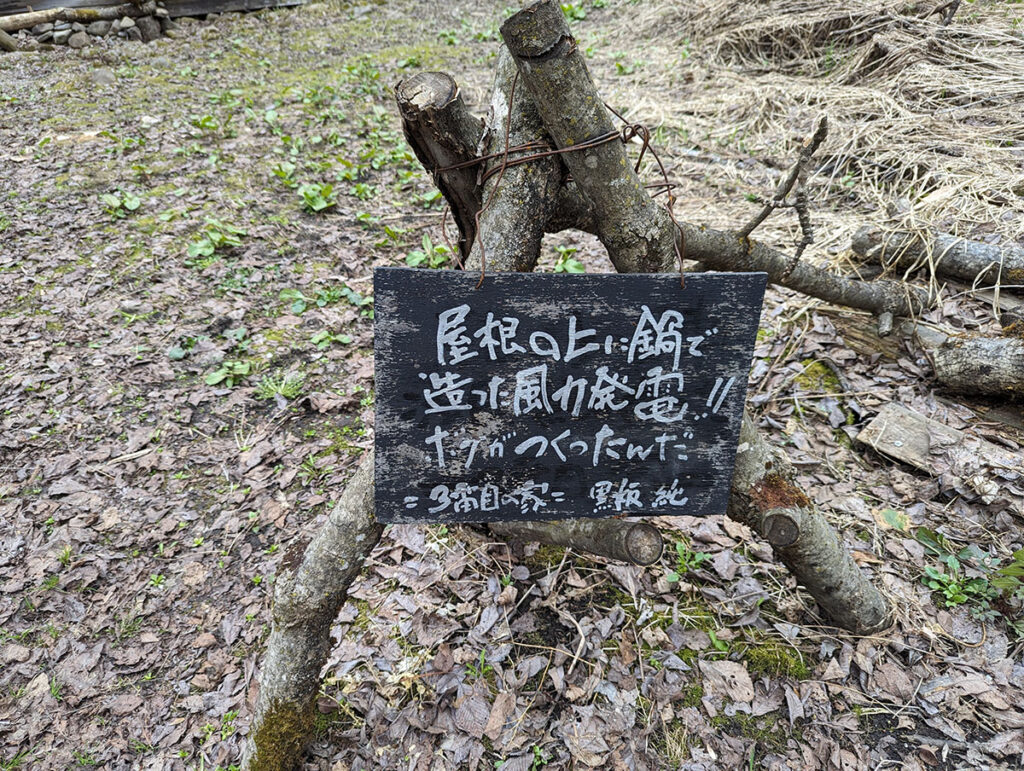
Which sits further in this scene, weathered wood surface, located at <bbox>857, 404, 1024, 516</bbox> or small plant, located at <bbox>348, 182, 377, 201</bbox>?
small plant, located at <bbox>348, 182, 377, 201</bbox>

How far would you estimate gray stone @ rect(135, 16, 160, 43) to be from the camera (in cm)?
880

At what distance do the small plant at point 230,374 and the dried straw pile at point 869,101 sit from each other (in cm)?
409

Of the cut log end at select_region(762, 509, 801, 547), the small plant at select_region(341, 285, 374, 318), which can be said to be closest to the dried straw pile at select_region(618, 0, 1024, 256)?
the cut log end at select_region(762, 509, 801, 547)

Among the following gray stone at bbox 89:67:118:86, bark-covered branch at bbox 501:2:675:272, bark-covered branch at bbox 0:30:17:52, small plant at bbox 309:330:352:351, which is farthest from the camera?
bark-covered branch at bbox 0:30:17:52

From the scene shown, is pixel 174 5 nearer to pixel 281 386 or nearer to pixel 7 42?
pixel 7 42

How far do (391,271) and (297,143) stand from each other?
17.5ft

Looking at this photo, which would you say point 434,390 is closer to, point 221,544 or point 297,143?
point 221,544

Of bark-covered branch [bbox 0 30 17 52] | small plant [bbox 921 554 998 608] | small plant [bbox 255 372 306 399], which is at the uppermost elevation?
bark-covered branch [bbox 0 30 17 52]

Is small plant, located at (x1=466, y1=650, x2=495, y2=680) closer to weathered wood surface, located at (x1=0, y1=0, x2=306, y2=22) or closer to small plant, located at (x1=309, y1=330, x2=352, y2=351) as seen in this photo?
small plant, located at (x1=309, y1=330, x2=352, y2=351)

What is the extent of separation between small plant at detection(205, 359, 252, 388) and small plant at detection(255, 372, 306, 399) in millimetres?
133

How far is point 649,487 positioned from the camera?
183 cm

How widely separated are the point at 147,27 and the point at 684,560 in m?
11.0

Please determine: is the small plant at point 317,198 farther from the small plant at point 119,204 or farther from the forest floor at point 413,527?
the small plant at point 119,204

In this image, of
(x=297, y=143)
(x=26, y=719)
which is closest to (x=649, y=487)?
(x=26, y=719)
